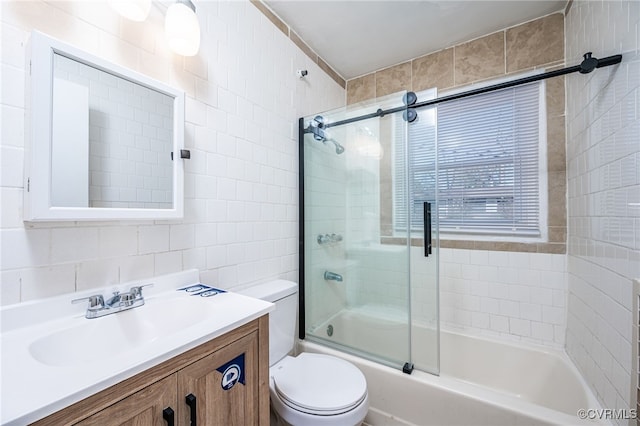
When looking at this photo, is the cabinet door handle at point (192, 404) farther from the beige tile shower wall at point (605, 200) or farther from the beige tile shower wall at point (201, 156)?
the beige tile shower wall at point (605, 200)

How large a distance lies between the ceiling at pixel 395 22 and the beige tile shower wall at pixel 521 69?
7 centimetres

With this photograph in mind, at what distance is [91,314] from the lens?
2.87 ft

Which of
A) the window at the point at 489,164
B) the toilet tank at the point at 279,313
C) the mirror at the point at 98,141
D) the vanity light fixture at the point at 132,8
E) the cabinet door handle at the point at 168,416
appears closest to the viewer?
the cabinet door handle at the point at 168,416

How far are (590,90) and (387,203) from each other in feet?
3.81

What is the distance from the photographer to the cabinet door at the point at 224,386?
28.7 inches

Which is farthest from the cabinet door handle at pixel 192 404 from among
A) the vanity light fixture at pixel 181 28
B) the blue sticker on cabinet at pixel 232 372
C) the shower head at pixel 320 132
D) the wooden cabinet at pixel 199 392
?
the shower head at pixel 320 132

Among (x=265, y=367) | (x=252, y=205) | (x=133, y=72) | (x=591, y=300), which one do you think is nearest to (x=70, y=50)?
(x=133, y=72)

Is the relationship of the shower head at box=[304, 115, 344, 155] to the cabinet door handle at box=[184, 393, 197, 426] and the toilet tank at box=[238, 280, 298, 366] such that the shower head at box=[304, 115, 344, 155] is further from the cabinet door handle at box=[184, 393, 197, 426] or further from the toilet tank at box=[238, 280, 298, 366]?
the cabinet door handle at box=[184, 393, 197, 426]

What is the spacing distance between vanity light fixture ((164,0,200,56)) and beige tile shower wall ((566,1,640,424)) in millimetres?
1658

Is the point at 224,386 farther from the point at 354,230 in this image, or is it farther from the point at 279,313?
the point at 354,230

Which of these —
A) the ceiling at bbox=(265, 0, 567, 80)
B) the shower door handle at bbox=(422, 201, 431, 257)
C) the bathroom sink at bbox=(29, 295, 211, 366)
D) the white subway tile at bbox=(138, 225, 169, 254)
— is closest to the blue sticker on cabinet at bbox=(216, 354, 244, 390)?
the bathroom sink at bbox=(29, 295, 211, 366)

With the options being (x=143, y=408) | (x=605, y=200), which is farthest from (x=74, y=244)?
(x=605, y=200)

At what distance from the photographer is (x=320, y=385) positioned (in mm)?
1277

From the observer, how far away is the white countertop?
51 centimetres
